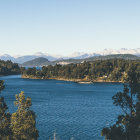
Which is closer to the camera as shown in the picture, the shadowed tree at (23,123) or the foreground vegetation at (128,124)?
the foreground vegetation at (128,124)

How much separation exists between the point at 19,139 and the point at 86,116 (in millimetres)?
40303

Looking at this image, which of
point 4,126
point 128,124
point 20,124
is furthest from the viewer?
point 20,124

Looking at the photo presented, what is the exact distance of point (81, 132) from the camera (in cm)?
5103

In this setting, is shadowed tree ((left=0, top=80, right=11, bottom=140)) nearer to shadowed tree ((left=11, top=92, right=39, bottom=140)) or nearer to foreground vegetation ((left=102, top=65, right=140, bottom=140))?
shadowed tree ((left=11, top=92, right=39, bottom=140))

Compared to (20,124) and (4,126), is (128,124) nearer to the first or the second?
(20,124)

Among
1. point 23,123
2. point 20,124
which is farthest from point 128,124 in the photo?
point 20,124

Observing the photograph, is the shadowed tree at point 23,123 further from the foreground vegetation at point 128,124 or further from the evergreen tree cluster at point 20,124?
the foreground vegetation at point 128,124

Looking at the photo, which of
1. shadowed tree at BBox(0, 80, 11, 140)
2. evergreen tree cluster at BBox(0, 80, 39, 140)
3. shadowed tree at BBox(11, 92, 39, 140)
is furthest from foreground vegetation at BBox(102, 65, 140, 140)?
shadowed tree at BBox(0, 80, 11, 140)

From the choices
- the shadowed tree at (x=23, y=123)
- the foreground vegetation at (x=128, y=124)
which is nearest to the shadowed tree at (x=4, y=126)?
the shadowed tree at (x=23, y=123)

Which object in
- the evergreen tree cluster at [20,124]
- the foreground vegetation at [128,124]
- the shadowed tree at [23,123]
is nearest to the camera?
the foreground vegetation at [128,124]

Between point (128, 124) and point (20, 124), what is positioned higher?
point (128, 124)

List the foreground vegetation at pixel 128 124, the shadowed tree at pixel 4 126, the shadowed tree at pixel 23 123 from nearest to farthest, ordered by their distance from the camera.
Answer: the foreground vegetation at pixel 128 124
the shadowed tree at pixel 4 126
the shadowed tree at pixel 23 123

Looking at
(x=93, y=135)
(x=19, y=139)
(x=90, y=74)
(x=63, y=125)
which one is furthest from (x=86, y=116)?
(x=90, y=74)

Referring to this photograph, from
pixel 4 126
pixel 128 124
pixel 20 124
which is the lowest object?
pixel 4 126
